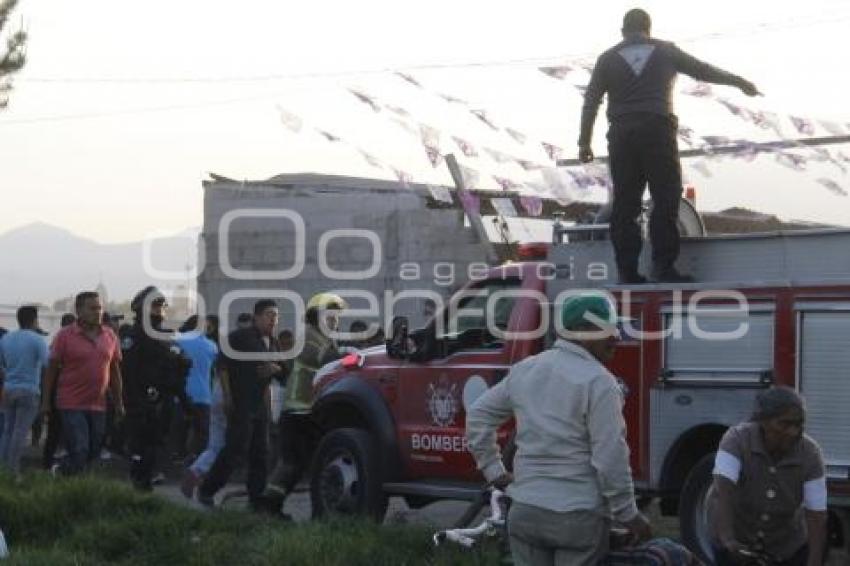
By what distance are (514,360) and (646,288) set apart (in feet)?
3.88

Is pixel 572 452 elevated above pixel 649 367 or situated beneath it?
situated beneath

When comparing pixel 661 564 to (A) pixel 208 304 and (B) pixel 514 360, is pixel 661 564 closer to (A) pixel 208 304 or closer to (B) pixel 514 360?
(B) pixel 514 360

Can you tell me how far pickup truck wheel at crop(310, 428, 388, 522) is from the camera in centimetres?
1052

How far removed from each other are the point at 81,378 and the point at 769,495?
7.44 m

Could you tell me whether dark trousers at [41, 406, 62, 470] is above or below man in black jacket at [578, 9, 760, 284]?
below

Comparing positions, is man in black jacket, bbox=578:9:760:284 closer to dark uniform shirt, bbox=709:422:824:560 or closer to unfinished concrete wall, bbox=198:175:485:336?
dark uniform shirt, bbox=709:422:824:560

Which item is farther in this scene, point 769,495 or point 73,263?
point 73,263

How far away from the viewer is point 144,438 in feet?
42.2

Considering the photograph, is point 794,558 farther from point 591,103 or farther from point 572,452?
point 591,103

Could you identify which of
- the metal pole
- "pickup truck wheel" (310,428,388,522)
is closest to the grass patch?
"pickup truck wheel" (310,428,388,522)

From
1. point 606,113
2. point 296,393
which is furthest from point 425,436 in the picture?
point 606,113

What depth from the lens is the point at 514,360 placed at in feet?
32.1

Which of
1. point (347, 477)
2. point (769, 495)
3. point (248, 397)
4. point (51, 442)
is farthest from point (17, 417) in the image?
point (769, 495)

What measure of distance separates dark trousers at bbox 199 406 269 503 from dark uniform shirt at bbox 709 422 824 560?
6.24m
